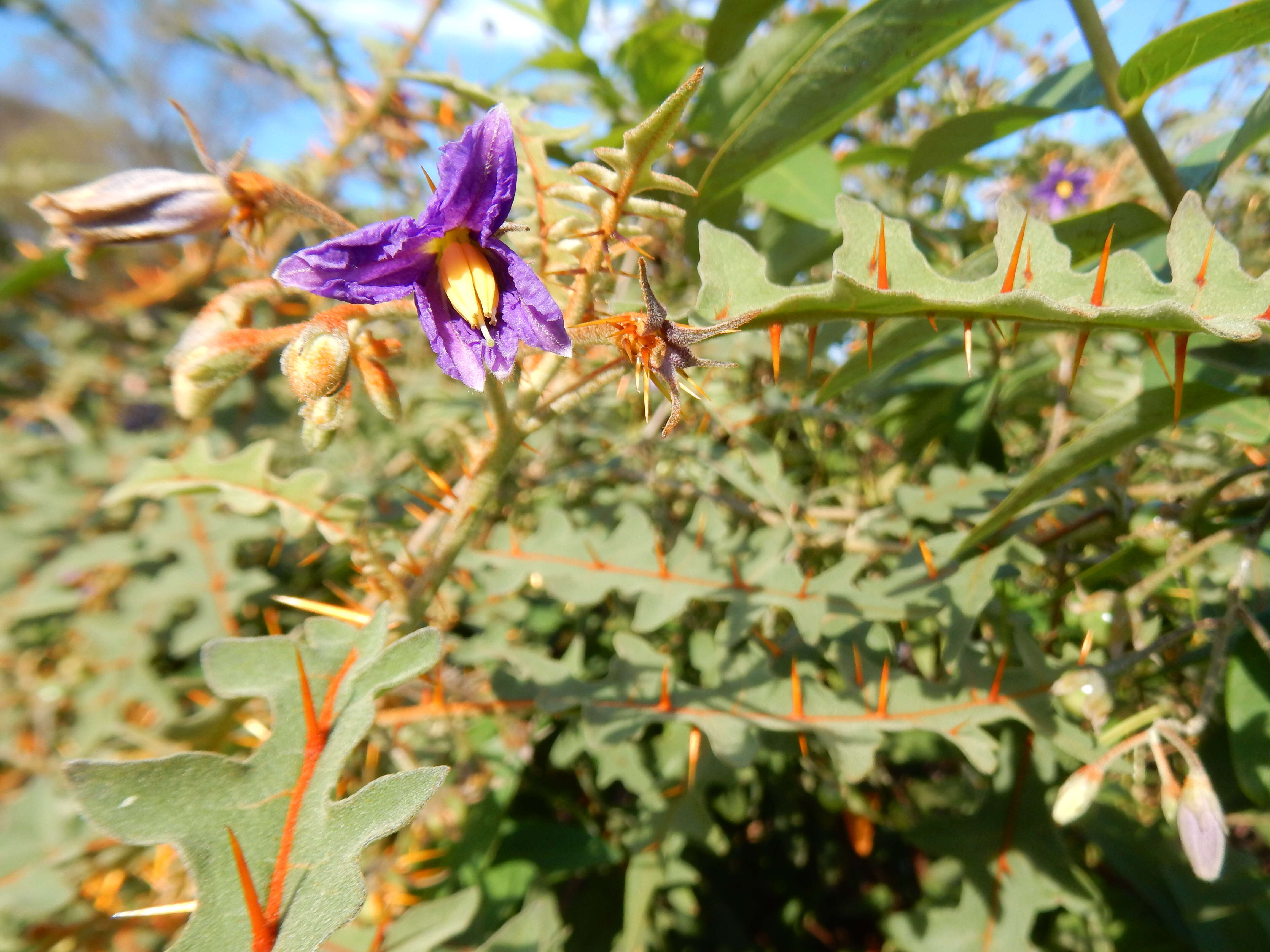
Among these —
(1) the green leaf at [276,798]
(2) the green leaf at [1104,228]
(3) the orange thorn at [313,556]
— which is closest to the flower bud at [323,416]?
(1) the green leaf at [276,798]

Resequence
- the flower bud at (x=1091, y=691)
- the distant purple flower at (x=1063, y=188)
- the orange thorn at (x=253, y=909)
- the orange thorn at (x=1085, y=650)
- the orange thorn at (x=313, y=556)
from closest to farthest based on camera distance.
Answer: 1. the orange thorn at (x=253, y=909)
2. the flower bud at (x=1091, y=691)
3. the orange thorn at (x=1085, y=650)
4. the orange thorn at (x=313, y=556)
5. the distant purple flower at (x=1063, y=188)

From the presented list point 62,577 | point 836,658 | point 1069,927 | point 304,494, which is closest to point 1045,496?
point 836,658

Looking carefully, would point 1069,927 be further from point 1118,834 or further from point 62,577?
point 62,577

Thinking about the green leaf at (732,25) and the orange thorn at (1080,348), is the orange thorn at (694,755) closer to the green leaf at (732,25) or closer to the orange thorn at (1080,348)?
the orange thorn at (1080,348)

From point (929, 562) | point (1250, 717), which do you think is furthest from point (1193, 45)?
point (1250, 717)

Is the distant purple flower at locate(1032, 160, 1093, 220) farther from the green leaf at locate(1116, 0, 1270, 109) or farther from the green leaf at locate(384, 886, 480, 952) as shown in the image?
the green leaf at locate(384, 886, 480, 952)
